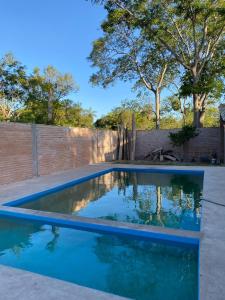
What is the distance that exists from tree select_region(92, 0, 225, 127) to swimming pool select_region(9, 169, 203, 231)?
8.13 meters

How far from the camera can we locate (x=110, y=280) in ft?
11.1

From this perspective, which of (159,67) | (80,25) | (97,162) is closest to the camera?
(97,162)

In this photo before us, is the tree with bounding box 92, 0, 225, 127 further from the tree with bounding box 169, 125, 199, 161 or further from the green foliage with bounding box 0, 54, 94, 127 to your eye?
the green foliage with bounding box 0, 54, 94, 127

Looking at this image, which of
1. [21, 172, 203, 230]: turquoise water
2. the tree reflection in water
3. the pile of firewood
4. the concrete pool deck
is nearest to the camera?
the concrete pool deck

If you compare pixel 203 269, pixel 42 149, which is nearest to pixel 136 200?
pixel 42 149

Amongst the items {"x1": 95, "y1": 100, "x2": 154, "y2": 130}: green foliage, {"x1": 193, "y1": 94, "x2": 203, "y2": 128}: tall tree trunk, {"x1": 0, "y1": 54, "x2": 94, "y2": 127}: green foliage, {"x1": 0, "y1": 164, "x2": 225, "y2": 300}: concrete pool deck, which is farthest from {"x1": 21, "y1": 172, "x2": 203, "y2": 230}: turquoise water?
{"x1": 95, "y1": 100, "x2": 154, "y2": 130}: green foliage

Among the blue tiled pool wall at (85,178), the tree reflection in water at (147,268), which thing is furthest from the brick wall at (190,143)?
the tree reflection in water at (147,268)

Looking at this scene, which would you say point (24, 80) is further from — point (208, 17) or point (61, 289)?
point (61, 289)

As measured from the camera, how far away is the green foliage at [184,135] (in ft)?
47.7

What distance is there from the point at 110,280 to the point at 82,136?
32.7ft

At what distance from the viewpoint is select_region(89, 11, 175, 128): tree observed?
19469 millimetres

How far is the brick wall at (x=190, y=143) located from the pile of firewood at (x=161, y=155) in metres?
0.34

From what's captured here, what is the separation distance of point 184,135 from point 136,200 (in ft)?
26.5

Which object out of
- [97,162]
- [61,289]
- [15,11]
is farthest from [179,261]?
[15,11]
